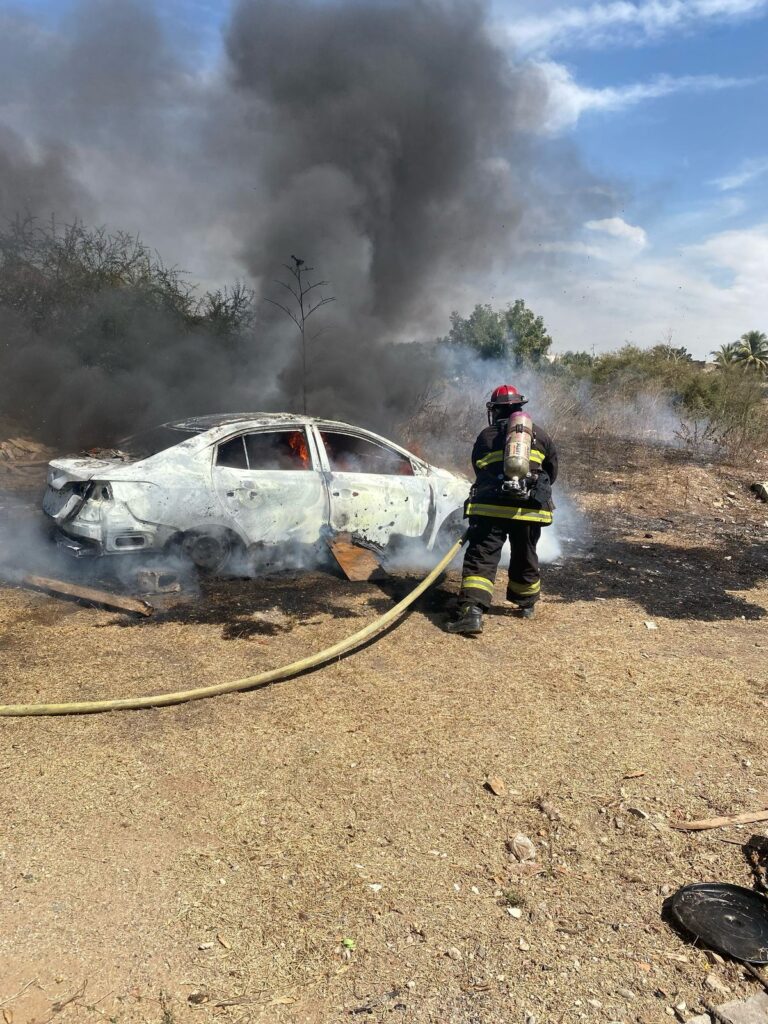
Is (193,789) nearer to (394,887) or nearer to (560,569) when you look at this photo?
(394,887)

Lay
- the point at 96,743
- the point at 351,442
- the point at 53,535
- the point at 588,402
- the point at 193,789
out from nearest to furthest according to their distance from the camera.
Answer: the point at 193,789 → the point at 96,743 → the point at 53,535 → the point at 351,442 → the point at 588,402

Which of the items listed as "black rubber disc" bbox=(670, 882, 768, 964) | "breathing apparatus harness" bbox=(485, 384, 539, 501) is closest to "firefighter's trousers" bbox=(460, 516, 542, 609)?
"breathing apparatus harness" bbox=(485, 384, 539, 501)

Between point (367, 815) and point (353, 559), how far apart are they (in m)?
3.26

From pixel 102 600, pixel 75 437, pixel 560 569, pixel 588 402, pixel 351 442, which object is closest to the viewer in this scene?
pixel 102 600

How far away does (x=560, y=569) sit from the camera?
22.3ft

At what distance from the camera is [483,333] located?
19875 millimetres

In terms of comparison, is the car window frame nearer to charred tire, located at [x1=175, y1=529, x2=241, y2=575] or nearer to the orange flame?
the orange flame

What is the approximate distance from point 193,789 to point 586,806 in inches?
65.5

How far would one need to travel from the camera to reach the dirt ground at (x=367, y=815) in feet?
6.72

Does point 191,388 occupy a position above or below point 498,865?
above

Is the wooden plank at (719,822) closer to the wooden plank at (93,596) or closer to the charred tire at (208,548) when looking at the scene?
the wooden plank at (93,596)

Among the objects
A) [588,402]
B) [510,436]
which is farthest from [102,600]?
[588,402]

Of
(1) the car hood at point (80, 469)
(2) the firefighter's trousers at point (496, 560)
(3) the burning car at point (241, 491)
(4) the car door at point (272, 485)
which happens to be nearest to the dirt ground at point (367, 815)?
(2) the firefighter's trousers at point (496, 560)

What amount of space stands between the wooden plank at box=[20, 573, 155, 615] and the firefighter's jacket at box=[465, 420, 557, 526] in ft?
8.09
